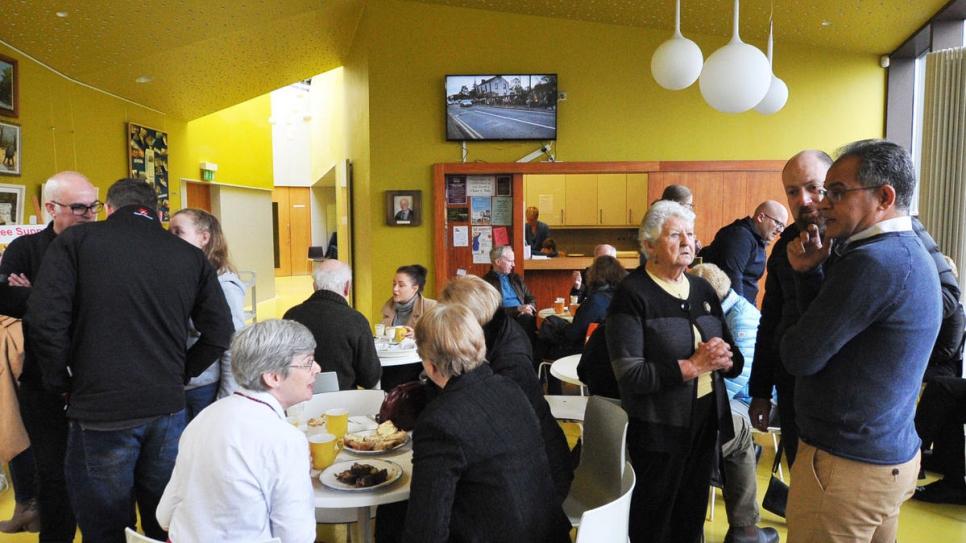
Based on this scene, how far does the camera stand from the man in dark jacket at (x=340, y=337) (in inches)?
127

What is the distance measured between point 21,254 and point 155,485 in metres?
1.37

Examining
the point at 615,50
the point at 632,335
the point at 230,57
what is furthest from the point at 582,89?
the point at 632,335

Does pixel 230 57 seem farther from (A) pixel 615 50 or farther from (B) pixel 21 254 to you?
(B) pixel 21 254

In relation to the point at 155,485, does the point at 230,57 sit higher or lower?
higher

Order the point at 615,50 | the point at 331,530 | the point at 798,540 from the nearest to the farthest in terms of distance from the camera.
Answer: the point at 798,540 → the point at 331,530 → the point at 615,50

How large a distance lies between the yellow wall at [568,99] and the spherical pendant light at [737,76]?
3.70 metres

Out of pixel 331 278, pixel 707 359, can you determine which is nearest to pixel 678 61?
pixel 707 359

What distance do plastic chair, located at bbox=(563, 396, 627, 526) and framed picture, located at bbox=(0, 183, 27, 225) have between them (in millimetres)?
5519

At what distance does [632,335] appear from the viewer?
2320 mm

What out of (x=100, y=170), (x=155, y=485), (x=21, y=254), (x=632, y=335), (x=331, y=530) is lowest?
(x=331, y=530)

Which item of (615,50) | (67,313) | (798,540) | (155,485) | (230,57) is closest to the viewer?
(798,540)

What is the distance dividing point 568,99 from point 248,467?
576cm

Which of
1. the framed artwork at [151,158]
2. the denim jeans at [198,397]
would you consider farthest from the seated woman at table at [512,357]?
the framed artwork at [151,158]

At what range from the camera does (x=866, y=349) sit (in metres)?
1.66
